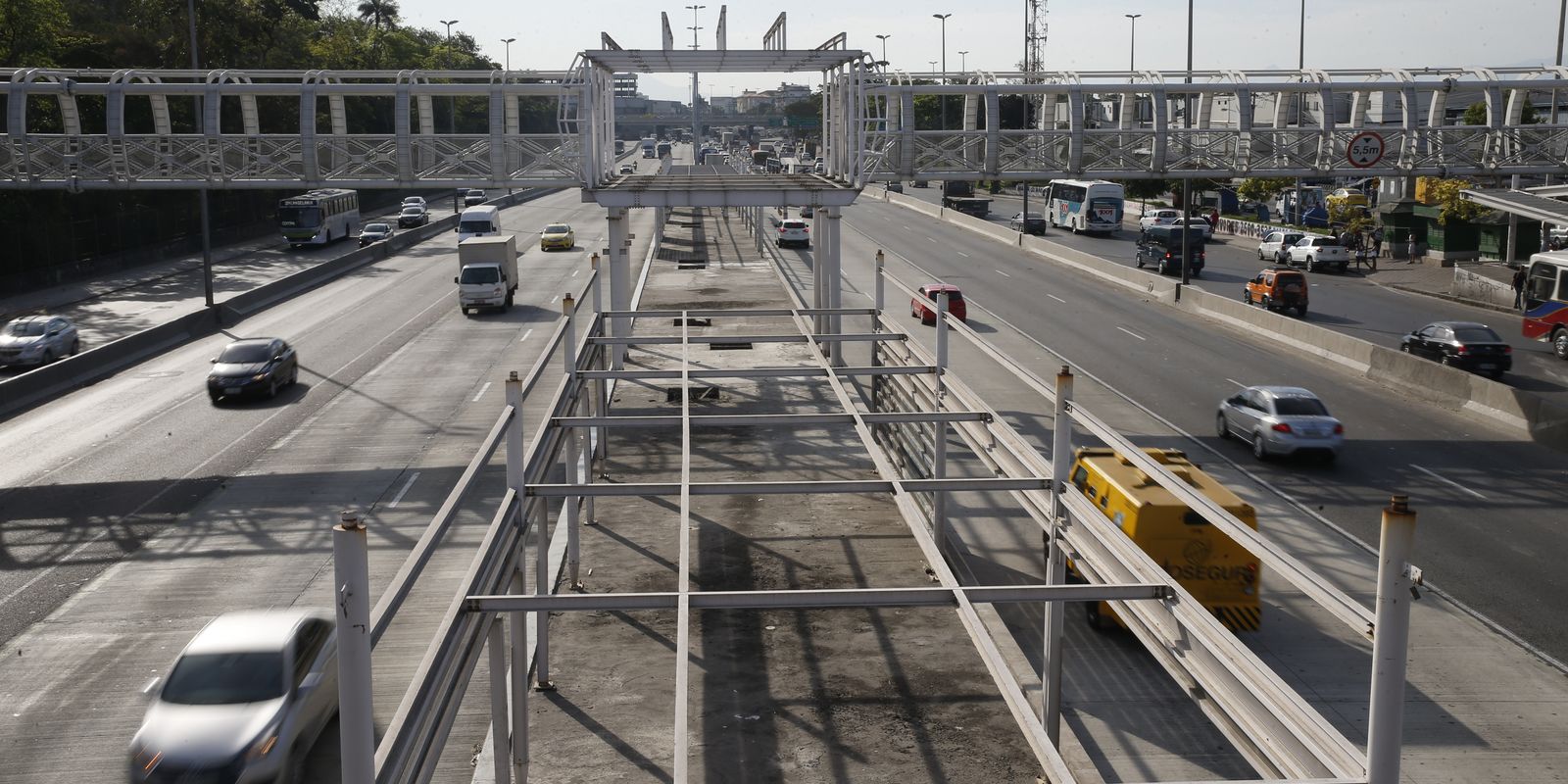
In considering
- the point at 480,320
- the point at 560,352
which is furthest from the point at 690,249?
the point at 560,352

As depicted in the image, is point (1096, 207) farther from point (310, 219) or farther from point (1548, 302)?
point (310, 219)

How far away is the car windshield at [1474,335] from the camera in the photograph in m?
36.1

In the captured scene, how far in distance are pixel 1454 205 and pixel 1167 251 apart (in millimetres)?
12815

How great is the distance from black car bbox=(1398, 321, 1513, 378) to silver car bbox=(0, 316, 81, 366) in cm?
3859

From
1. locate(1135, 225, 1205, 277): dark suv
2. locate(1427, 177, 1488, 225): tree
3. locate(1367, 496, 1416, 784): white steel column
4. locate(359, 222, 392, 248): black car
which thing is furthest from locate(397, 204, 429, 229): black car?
locate(1367, 496, 1416, 784): white steel column

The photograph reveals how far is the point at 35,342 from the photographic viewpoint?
38031 mm

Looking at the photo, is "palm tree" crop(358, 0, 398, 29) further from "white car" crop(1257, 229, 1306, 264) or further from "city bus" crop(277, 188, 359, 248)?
"white car" crop(1257, 229, 1306, 264)

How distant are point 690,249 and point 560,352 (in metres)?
36.2

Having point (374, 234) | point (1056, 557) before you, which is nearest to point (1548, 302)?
point (1056, 557)

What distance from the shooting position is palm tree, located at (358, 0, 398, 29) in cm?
16238

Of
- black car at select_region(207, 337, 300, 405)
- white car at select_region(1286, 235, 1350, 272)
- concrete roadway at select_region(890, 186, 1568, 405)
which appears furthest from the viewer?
white car at select_region(1286, 235, 1350, 272)

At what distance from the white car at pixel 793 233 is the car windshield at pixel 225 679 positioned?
6340cm

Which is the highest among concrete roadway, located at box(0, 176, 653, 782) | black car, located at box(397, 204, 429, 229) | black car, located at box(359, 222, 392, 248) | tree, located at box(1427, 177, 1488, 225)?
tree, located at box(1427, 177, 1488, 225)

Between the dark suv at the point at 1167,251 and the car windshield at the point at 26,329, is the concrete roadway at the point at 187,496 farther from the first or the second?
the dark suv at the point at 1167,251
